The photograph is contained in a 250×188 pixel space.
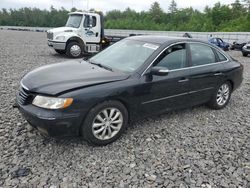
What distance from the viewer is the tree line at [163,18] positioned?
5516cm

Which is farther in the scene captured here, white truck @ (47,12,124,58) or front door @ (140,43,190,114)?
white truck @ (47,12,124,58)

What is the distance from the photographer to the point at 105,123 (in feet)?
11.1

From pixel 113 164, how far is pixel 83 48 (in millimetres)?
9196

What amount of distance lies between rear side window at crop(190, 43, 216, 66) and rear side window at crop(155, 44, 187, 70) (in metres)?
0.23

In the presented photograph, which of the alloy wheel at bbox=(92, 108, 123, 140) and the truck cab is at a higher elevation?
the truck cab

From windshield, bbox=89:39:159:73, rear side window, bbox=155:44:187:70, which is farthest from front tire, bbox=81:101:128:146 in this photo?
rear side window, bbox=155:44:187:70

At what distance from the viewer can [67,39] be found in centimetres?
1103

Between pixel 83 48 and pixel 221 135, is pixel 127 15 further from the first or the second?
pixel 221 135

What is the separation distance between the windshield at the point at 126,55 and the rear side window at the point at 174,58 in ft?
0.67

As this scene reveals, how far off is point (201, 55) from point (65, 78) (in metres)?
2.62

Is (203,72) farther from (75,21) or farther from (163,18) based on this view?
(163,18)

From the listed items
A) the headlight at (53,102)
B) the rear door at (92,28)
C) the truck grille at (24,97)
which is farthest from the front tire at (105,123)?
the rear door at (92,28)

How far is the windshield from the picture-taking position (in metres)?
3.78

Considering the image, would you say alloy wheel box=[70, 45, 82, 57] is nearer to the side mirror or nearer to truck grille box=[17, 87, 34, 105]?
truck grille box=[17, 87, 34, 105]
